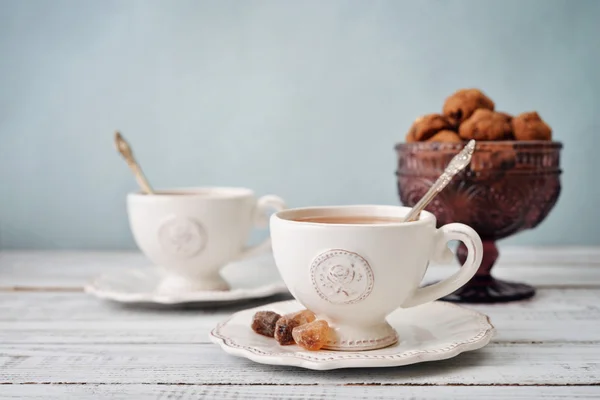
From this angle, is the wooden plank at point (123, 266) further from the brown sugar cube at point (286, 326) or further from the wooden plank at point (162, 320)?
the brown sugar cube at point (286, 326)

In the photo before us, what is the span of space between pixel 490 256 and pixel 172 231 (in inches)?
19.6

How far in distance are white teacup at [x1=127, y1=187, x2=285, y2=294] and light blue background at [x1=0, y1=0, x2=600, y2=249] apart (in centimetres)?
56

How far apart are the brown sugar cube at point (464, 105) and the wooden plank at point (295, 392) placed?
51 centimetres

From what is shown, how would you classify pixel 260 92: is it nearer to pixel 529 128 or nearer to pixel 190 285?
pixel 190 285

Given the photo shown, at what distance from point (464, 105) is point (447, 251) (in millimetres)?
359

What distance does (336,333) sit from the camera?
2.84 feet

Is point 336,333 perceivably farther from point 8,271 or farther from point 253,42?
point 253,42

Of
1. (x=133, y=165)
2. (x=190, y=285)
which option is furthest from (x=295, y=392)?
(x=133, y=165)

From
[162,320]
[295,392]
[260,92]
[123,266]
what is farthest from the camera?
[260,92]

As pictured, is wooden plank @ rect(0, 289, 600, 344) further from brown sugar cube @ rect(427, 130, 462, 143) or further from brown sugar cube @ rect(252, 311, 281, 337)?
brown sugar cube @ rect(427, 130, 462, 143)

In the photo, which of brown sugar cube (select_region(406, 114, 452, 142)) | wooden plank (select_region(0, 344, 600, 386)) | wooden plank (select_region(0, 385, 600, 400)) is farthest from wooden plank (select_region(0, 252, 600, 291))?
wooden plank (select_region(0, 385, 600, 400))

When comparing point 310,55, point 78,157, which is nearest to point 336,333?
point 310,55

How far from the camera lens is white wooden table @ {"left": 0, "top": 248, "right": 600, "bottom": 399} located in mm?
759

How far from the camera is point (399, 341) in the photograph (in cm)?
89
